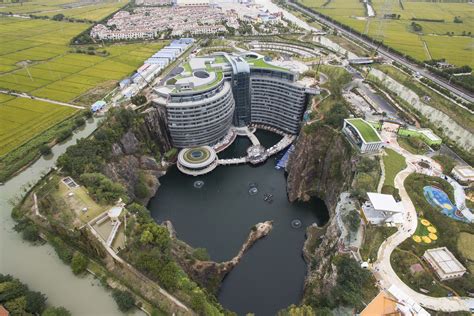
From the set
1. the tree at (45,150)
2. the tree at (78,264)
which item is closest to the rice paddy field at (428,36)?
the tree at (45,150)

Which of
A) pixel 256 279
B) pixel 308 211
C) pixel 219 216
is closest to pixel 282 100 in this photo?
pixel 308 211

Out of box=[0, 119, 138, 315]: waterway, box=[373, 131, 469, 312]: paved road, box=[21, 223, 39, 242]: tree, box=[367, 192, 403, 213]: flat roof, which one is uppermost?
box=[367, 192, 403, 213]: flat roof

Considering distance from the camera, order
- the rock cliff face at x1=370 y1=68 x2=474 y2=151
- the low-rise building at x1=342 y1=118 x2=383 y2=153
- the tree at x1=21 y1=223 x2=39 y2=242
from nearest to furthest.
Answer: the tree at x1=21 y1=223 x2=39 y2=242 < the low-rise building at x1=342 y1=118 x2=383 y2=153 < the rock cliff face at x1=370 y1=68 x2=474 y2=151

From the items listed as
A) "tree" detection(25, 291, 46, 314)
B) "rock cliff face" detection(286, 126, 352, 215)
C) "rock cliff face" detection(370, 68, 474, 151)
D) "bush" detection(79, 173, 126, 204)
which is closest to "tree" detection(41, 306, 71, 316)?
"tree" detection(25, 291, 46, 314)

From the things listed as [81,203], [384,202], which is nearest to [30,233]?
[81,203]

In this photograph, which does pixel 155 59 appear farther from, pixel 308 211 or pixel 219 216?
pixel 308 211

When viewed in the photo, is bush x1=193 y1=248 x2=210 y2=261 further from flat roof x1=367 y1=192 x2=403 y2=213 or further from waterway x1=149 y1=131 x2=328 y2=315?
flat roof x1=367 y1=192 x2=403 y2=213

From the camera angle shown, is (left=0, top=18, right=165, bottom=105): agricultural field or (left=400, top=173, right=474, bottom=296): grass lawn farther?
(left=0, top=18, right=165, bottom=105): agricultural field

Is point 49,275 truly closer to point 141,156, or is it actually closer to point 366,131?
point 141,156

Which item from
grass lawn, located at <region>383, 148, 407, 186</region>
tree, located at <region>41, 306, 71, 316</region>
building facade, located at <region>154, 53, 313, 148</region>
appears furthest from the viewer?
building facade, located at <region>154, 53, 313, 148</region>
